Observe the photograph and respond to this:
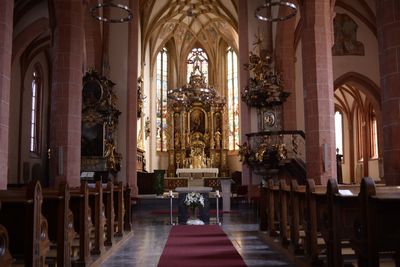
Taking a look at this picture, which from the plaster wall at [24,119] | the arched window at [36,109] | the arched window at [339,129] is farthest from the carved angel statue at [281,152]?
the arched window at [339,129]

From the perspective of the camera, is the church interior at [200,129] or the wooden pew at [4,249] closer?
the wooden pew at [4,249]

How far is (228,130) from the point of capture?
31.8 metres

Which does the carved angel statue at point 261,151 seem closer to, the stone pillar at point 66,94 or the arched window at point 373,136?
the stone pillar at point 66,94

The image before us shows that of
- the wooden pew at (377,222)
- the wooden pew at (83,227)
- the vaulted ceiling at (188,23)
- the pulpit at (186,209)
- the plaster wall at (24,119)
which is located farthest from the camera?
the vaulted ceiling at (188,23)

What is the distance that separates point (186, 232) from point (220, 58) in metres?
24.3

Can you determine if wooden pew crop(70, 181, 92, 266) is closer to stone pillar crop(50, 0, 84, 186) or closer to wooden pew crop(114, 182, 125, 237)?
wooden pew crop(114, 182, 125, 237)

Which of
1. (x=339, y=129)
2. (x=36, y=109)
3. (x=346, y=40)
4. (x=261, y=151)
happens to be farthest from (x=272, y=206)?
(x=339, y=129)

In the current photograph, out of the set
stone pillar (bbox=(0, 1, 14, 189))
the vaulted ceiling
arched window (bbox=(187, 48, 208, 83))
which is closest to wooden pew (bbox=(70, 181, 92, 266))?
stone pillar (bbox=(0, 1, 14, 189))

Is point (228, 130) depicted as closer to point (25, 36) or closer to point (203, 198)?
point (25, 36)

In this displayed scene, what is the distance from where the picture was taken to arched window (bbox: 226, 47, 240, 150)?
3195 centimetres

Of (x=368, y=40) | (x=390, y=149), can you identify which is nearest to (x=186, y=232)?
(x=390, y=149)

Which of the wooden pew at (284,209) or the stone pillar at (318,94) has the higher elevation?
the stone pillar at (318,94)

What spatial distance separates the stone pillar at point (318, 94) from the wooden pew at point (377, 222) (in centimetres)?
805

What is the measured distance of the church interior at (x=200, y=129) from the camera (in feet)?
17.9
